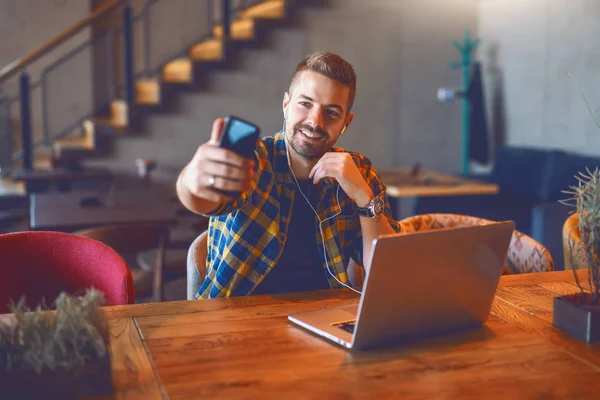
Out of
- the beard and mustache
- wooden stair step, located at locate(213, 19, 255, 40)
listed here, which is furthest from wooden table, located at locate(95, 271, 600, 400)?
wooden stair step, located at locate(213, 19, 255, 40)

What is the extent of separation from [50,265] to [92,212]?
1839 millimetres

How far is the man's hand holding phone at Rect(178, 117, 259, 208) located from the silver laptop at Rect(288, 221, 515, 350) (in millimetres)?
304

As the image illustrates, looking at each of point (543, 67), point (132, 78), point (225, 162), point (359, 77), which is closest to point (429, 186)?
point (543, 67)

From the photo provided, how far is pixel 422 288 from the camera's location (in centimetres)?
137

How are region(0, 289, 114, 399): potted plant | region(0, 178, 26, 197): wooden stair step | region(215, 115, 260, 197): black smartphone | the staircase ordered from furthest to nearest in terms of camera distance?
the staircase
region(0, 178, 26, 197): wooden stair step
region(215, 115, 260, 197): black smartphone
region(0, 289, 114, 399): potted plant

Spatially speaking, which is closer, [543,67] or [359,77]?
[543,67]

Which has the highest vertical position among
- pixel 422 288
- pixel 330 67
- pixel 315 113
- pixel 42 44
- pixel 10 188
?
pixel 42 44

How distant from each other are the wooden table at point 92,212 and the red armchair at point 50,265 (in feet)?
4.84

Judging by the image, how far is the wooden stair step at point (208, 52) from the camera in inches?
260

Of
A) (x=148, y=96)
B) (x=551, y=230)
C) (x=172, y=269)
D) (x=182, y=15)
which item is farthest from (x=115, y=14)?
(x=551, y=230)

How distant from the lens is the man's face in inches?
78.9

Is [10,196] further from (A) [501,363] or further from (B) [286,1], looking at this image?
(A) [501,363]

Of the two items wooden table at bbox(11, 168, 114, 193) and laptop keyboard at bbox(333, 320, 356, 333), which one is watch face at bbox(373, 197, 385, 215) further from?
wooden table at bbox(11, 168, 114, 193)

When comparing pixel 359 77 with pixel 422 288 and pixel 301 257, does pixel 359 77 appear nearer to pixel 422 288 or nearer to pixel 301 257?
pixel 301 257
